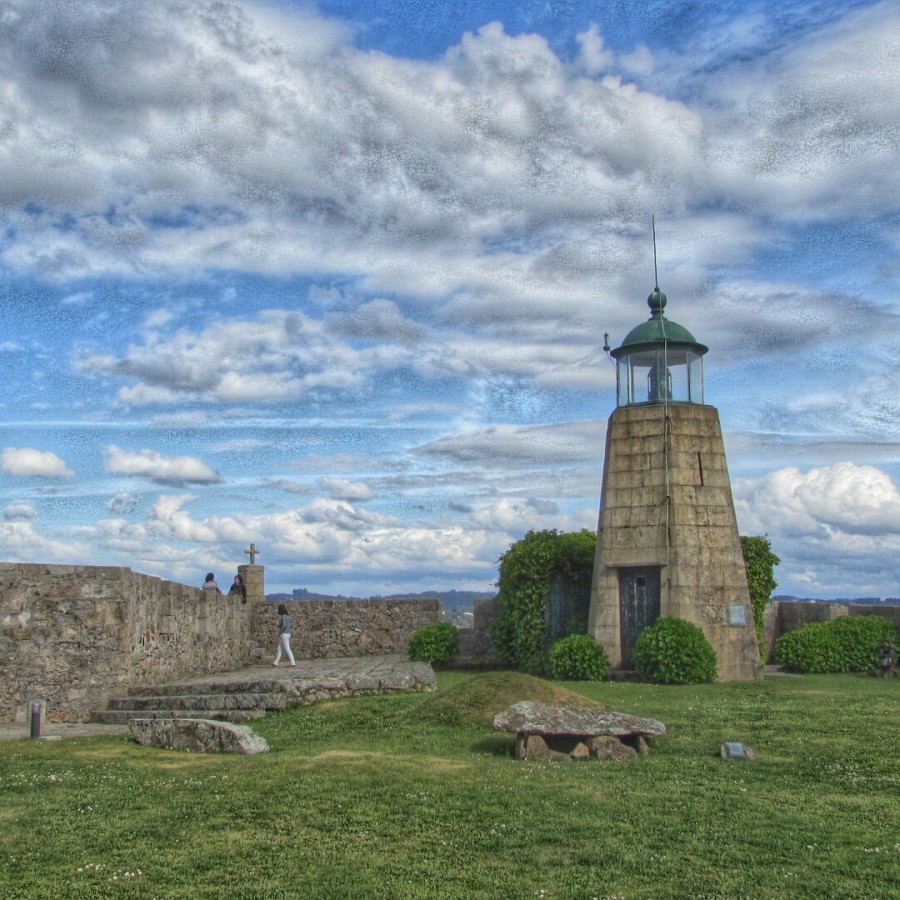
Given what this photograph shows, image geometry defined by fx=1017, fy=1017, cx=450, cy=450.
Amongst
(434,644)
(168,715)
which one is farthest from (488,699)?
(434,644)

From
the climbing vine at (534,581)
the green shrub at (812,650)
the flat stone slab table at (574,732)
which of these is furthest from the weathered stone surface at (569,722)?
the green shrub at (812,650)

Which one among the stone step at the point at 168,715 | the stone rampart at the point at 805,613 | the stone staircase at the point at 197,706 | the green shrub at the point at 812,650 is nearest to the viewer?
the stone step at the point at 168,715

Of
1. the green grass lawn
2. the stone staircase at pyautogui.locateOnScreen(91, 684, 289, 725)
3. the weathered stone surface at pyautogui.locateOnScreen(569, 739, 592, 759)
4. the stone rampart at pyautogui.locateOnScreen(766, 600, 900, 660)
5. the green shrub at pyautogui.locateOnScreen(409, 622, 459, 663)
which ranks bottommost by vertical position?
the green grass lawn

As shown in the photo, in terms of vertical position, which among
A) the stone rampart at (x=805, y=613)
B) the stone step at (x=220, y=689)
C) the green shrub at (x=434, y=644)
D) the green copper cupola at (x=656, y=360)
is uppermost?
the green copper cupola at (x=656, y=360)

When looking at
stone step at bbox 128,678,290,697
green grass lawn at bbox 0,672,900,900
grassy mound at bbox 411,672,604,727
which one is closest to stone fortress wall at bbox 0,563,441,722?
stone step at bbox 128,678,290,697

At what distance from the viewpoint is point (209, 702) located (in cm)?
1463

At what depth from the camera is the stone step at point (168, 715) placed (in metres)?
14.0

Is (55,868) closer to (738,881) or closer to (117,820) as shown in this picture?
(117,820)

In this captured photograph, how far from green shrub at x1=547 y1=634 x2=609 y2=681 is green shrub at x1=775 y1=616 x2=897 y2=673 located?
5168mm

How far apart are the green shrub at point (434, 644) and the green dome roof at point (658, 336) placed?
7.78 meters

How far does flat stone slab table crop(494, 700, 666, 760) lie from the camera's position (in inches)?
406

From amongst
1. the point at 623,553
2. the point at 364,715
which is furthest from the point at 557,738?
the point at 623,553

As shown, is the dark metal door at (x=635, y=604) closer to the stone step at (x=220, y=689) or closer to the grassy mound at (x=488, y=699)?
the grassy mound at (x=488, y=699)

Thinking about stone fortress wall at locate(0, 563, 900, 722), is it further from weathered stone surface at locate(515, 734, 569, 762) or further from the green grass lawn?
weathered stone surface at locate(515, 734, 569, 762)
